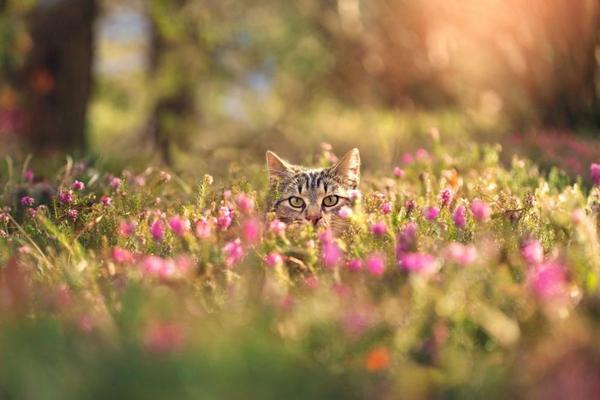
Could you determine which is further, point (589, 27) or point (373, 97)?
point (373, 97)

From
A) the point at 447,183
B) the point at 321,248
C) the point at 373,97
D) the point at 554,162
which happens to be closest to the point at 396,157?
the point at 554,162

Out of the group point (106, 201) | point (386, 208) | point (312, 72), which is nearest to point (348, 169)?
point (386, 208)

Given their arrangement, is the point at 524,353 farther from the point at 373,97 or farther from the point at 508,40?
the point at 373,97

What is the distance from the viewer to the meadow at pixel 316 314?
1890mm

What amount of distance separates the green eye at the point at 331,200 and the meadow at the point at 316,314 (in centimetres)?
35

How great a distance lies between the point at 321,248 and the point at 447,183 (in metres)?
1.71

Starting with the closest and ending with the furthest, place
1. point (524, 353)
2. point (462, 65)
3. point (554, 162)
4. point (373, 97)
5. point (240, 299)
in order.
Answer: point (524, 353)
point (240, 299)
point (554, 162)
point (462, 65)
point (373, 97)

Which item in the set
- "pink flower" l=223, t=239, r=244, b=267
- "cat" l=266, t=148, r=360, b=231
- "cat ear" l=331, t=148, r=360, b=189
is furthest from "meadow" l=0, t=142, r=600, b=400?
"cat ear" l=331, t=148, r=360, b=189

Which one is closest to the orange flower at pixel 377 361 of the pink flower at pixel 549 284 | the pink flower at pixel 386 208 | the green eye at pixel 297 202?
the pink flower at pixel 549 284

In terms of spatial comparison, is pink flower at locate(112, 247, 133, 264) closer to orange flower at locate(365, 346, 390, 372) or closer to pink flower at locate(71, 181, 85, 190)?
pink flower at locate(71, 181, 85, 190)

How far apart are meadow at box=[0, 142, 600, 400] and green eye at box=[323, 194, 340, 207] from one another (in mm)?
350

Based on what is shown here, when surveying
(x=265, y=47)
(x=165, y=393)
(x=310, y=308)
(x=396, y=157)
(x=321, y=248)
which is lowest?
(x=165, y=393)

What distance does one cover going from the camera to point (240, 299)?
2.60 m

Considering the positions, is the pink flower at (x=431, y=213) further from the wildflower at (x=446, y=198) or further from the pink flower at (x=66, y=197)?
the pink flower at (x=66, y=197)
